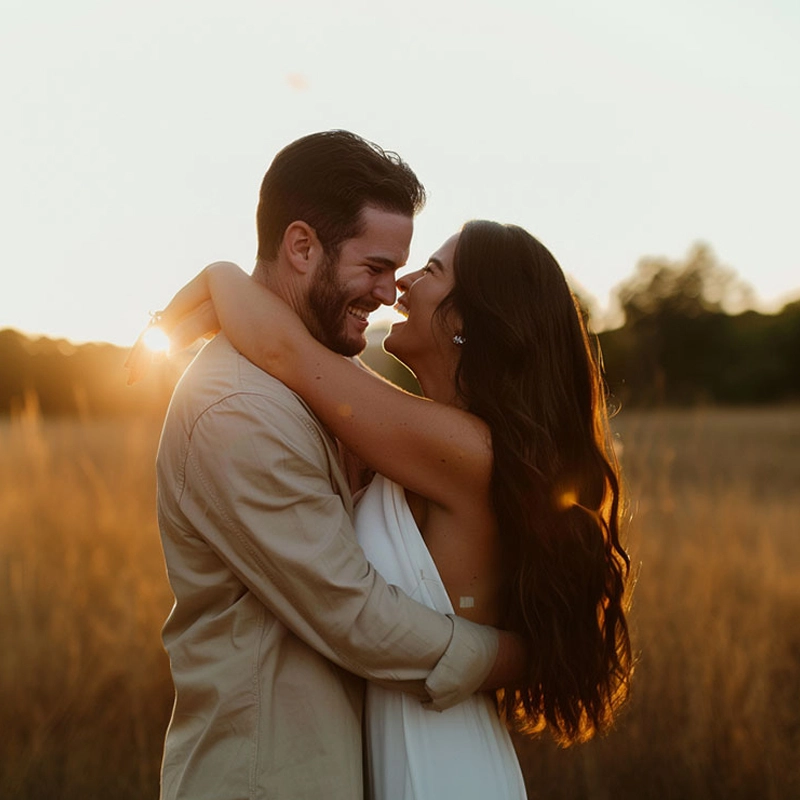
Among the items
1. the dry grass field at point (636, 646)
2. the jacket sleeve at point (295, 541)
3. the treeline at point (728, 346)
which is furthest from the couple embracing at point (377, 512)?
the treeline at point (728, 346)

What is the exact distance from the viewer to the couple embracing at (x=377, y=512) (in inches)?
73.1

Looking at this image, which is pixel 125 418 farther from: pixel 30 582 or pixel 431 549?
pixel 431 549

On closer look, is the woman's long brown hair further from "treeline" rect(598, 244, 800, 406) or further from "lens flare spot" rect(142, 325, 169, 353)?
"treeline" rect(598, 244, 800, 406)

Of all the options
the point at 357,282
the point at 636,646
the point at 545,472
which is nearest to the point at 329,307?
the point at 357,282

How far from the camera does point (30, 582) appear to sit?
521cm

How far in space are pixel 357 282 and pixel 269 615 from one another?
0.94 meters

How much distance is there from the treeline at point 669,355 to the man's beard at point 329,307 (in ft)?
1.45

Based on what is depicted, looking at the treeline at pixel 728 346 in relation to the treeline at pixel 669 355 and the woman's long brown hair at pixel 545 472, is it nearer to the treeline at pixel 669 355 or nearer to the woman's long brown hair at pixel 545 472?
the treeline at pixel 669 355

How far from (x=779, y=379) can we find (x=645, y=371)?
30.7 metres

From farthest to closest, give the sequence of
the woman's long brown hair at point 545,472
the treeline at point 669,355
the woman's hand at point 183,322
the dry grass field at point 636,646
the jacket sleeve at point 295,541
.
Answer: the treeline at point 669,355
the dry grass field at point 636,646
the woman's hand at point 183,322
the woman's long brown hair at point 545,472
the jacket sleeve at point 295,541

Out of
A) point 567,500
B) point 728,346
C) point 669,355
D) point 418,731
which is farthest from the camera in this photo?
point 728,346

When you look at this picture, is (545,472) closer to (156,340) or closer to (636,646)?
(156,340)

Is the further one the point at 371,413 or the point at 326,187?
the point at 326,187

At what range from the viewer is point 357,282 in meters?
2.44
